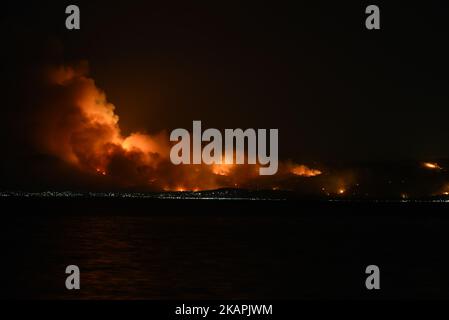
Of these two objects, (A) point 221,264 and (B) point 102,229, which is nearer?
(A) point 221,264

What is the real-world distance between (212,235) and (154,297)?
54.1m

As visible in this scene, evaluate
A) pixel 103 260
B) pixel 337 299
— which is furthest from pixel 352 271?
pixel 103 260

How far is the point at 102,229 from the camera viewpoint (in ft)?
368

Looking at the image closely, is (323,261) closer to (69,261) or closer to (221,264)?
(221,264)

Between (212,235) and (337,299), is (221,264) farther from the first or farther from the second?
(212,235)
